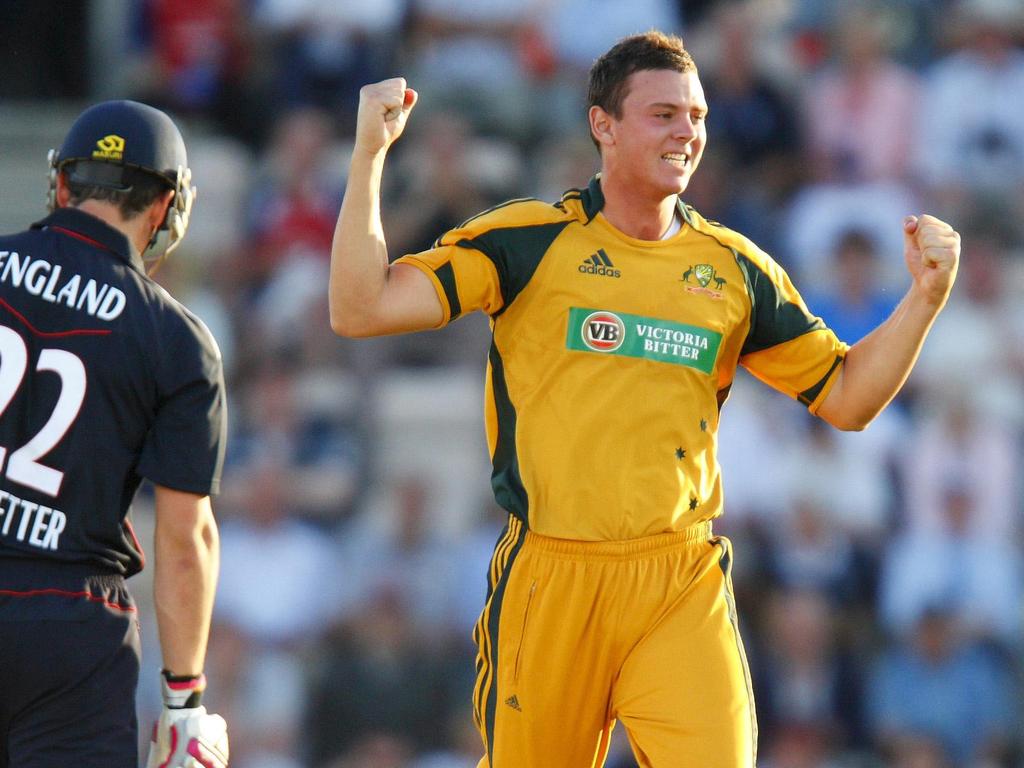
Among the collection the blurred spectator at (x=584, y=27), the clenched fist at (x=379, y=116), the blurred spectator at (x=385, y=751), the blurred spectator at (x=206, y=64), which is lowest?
the blurred spectator at (x=385, y=751)

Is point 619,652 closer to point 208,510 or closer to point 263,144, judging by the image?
point 208,510

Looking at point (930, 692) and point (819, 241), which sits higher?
point (819, 241)

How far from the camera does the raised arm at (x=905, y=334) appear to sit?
4887 mm

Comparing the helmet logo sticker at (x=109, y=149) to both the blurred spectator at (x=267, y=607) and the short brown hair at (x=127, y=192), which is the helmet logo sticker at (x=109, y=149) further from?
the blurred spectator at (x=267, y=607)

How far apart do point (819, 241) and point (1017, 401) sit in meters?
1.50

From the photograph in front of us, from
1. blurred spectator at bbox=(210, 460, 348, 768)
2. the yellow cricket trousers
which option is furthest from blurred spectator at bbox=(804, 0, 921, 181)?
the yellow cricket trousers

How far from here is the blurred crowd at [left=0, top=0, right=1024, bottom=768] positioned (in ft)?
29.8

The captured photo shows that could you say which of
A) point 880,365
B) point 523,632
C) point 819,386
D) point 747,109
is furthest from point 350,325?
point 747,109

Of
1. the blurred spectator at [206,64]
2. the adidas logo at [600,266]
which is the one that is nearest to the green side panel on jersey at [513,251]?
the adidas logo at [600,266]

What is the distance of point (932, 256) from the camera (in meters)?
4.87

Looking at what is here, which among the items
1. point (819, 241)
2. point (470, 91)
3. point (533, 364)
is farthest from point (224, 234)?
point (533, 364)

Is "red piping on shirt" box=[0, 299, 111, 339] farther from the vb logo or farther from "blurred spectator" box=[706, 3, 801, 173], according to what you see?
"blurred spectator" box=[706, 3, 801, 173]

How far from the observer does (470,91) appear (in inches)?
423

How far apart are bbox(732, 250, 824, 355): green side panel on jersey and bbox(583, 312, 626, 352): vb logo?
45cm
